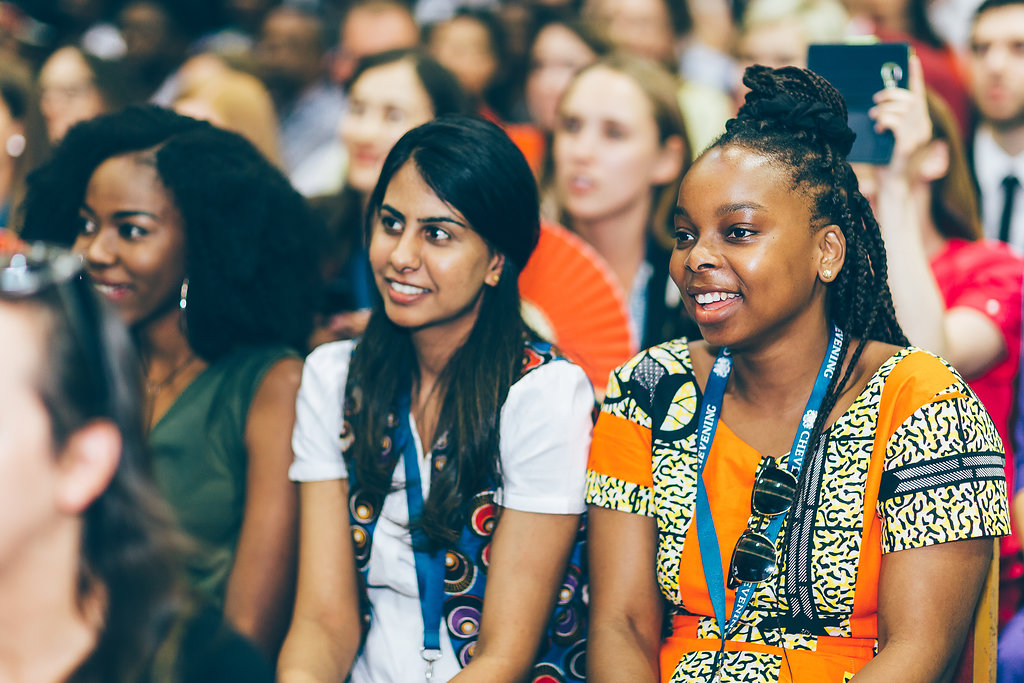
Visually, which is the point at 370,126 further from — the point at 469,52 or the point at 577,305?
the point at 469,52

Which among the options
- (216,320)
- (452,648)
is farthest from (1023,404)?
(216,320)

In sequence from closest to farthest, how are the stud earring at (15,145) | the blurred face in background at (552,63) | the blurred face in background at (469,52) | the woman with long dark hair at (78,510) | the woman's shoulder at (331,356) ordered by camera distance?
the woman with long dark hair at (78,510), the woman's shoulder at (331,356), the stud earring at (15,145), the blurred face in background at (552,63), the blurred face in background at (469,52)

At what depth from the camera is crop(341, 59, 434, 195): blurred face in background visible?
154 inches

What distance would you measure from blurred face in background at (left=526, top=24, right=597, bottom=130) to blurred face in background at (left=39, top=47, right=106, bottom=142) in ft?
6.26

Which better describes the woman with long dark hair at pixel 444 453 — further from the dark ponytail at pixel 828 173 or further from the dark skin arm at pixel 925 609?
the dark skin arm at pixel 925 609

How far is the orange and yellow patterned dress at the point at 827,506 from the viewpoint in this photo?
1947 mm

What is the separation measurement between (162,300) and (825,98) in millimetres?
1629

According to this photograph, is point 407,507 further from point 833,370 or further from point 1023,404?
point 1023,404

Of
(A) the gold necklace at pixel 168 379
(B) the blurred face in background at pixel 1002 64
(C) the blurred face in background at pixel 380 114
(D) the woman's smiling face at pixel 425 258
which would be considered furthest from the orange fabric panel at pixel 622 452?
(B) the blurred face in background at pixel 1002 64

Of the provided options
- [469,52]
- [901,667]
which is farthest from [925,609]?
[469,52]

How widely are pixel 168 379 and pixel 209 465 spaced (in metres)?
0.29

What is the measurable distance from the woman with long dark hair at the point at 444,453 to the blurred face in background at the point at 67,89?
2.84 metres

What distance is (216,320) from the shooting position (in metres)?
2.78

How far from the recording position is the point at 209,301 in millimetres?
2762
